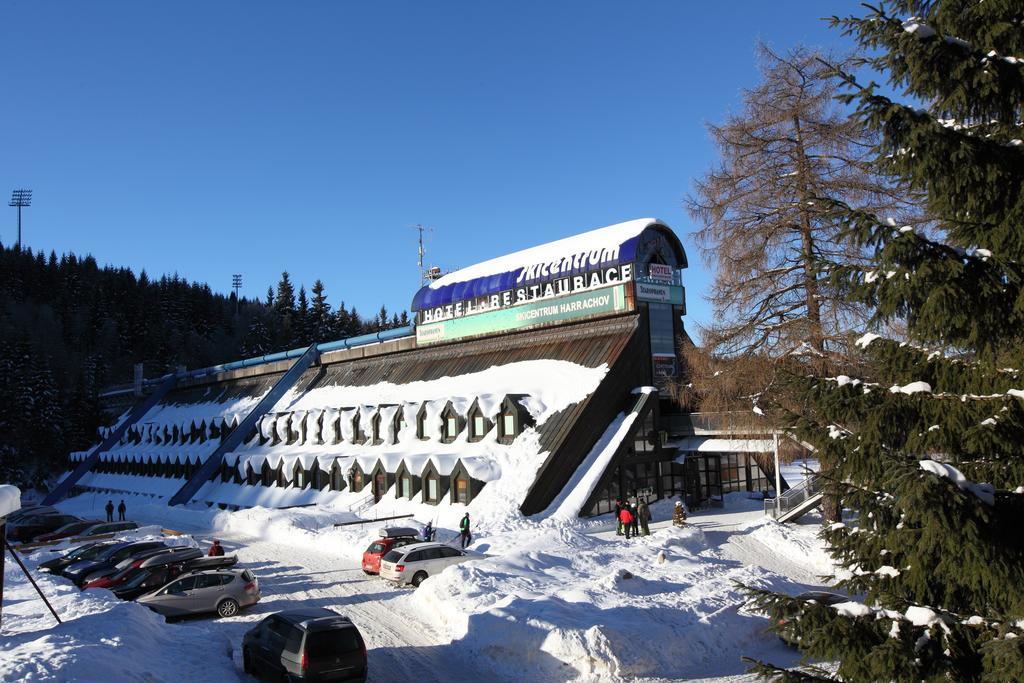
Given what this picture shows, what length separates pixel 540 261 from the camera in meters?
43.4

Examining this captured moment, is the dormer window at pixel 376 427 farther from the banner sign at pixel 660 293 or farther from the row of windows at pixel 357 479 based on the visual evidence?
the banner sign at pixel 660 293

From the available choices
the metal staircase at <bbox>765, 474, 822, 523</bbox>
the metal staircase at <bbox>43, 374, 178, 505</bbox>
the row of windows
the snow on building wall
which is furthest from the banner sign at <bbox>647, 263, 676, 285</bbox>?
the metal staircase at <bbox>43, 374, 178, 505</bbox>

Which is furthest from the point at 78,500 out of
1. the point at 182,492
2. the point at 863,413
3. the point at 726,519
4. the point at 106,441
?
the point at 863,413

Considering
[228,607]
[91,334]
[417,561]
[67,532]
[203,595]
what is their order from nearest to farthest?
[203,595], [228,607], [417,561], [67,532], [91,334]

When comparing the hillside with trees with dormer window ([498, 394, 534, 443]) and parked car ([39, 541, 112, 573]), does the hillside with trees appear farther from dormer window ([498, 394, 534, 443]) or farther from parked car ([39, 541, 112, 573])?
dormer window ([498, 394, 534, 443])

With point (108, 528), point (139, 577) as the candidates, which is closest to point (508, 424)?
point (139, 577)

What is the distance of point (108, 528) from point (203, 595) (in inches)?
861

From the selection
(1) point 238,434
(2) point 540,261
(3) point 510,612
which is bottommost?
(3) point 510,612

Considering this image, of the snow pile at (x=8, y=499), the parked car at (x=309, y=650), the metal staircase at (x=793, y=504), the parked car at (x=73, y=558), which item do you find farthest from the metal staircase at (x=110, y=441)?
the metal staircase at (x=793, y=504)

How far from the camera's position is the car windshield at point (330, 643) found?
14500 millimetres

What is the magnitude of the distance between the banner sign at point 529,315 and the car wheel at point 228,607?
2441 centimetres

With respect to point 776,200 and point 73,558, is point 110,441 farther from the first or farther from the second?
point 776,200

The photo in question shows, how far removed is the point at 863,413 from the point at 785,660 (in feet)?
38.2

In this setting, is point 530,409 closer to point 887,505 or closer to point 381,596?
point 381,596
